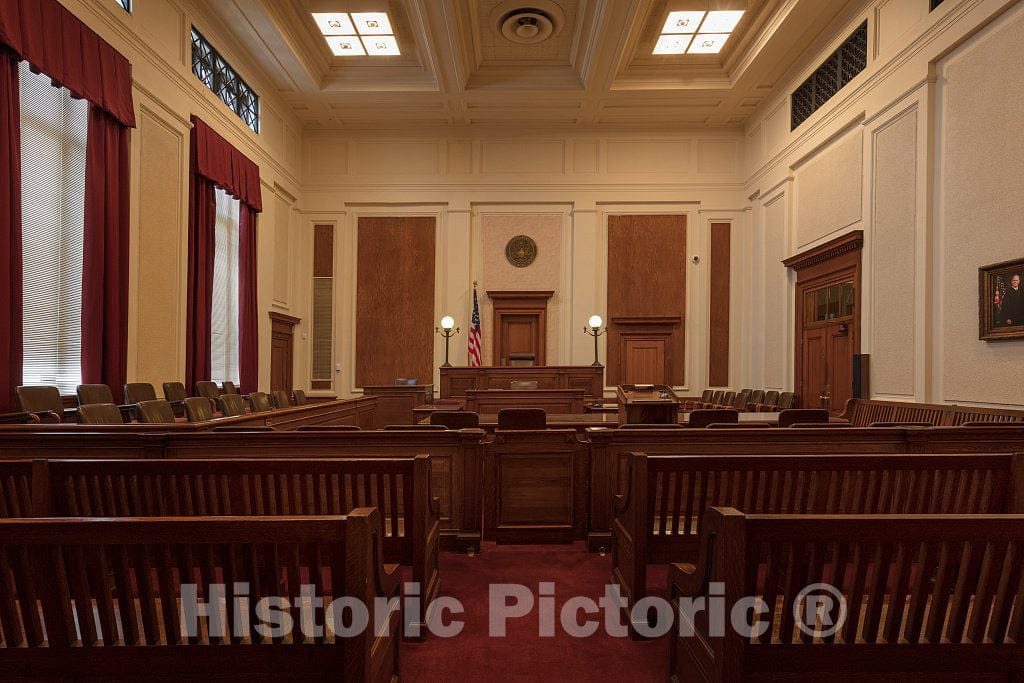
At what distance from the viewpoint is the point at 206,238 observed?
27.7 feet

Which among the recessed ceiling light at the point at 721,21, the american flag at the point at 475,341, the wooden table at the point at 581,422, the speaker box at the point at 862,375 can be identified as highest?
the recessed ceiling light at the point at 721,21

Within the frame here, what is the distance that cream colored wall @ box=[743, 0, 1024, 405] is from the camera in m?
5.66

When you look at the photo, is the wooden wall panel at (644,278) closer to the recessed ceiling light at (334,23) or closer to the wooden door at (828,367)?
the wooden door at (828,367)

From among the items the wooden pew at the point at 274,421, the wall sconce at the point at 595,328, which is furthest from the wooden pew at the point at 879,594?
the wall sconce at the point at 595,328

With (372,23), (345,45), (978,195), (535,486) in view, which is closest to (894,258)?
(978,195)

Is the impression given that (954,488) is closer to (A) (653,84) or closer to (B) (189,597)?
(B) (189,597)

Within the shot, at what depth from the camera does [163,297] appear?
24.6 ft

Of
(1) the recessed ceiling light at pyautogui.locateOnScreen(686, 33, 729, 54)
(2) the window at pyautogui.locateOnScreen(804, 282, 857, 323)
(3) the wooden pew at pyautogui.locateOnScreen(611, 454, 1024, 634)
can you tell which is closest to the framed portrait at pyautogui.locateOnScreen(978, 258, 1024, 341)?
(2) the window at pyautogui.locateOnScreen(804, 282, 857, 323)

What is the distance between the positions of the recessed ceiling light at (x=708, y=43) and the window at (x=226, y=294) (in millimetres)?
7986

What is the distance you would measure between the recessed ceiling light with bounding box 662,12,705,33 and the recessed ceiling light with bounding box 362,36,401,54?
4408 millimetres

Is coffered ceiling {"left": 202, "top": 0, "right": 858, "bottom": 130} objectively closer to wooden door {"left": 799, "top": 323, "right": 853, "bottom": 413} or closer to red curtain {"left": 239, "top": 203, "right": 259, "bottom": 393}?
red curtain {"left": 239, "top": 203, "right": 259, "bottom": 393}

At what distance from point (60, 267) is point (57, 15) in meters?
2.36

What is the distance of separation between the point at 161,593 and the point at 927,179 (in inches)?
313

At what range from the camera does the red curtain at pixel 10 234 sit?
493 cm
